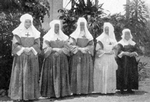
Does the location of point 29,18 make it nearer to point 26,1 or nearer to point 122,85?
point 26,1

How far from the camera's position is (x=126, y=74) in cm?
880

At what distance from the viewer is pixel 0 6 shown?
9352 mm

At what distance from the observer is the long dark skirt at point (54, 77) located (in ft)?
25.3

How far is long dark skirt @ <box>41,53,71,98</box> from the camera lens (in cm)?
770

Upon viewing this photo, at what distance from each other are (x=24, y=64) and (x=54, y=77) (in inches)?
37.2

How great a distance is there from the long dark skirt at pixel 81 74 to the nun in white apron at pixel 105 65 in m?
0.31

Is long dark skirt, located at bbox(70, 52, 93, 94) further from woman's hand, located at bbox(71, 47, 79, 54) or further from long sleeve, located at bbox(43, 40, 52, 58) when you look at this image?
long sleeve, located at bbox(43, 40, 52, 58)

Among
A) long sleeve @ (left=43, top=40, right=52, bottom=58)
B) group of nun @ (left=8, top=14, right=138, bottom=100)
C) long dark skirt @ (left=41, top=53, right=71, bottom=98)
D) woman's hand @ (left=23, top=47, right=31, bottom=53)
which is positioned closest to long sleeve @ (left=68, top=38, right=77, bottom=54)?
group of nun @ (left=8, top=14, right=138, bottom=100)

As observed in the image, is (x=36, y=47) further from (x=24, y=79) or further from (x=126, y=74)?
(x=126, y=74)

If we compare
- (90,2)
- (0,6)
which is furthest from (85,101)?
(90,2)

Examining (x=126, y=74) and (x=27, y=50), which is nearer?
(x=27, y=50)

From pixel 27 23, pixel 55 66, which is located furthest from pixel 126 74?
pixel 27 23

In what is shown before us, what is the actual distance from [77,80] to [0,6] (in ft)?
12.2

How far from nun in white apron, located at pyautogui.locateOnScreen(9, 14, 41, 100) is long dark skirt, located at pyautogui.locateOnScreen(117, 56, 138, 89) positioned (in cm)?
283
